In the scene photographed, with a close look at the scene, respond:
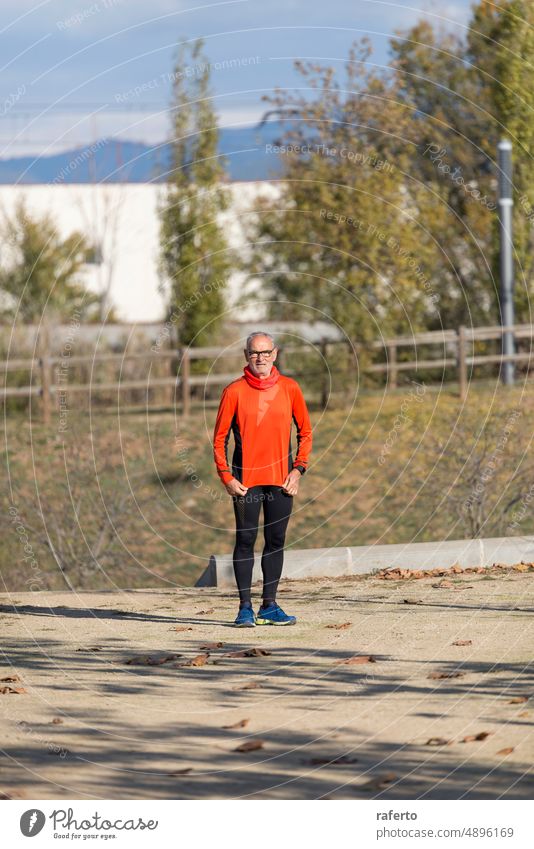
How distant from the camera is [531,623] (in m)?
9.40

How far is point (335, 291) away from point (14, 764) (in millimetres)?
23847

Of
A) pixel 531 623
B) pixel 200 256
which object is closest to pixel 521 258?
pixel 200 256

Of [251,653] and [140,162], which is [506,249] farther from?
[251,653]

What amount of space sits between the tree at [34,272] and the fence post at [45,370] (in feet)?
6.77

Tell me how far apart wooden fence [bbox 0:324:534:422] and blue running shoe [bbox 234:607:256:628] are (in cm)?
1785

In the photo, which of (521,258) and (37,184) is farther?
(37,184)

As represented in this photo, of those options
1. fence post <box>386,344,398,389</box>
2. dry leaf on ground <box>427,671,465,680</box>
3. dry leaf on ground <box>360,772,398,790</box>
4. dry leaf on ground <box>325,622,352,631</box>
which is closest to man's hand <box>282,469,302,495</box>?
dry leaf on ground <box>325,622,352,631</box>

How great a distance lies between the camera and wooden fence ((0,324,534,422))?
92.6ft

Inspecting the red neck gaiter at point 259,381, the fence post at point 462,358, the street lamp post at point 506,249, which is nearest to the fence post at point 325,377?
the fence post at point 462,358

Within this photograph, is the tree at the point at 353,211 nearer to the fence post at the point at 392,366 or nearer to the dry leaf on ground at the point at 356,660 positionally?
the fence post at the point at 392,366

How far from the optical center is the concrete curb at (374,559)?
12523 millimetres

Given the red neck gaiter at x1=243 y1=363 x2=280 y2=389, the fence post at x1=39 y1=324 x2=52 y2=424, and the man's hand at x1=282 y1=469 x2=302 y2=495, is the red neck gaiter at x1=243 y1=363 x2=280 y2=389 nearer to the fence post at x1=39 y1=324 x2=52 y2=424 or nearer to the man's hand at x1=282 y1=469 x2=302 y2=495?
the man's hand at x1=282 y1=469 x2=302 y2=495

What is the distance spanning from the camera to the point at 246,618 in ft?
32.3

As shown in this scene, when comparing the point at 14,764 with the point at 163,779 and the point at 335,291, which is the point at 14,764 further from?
the point at 335,291
